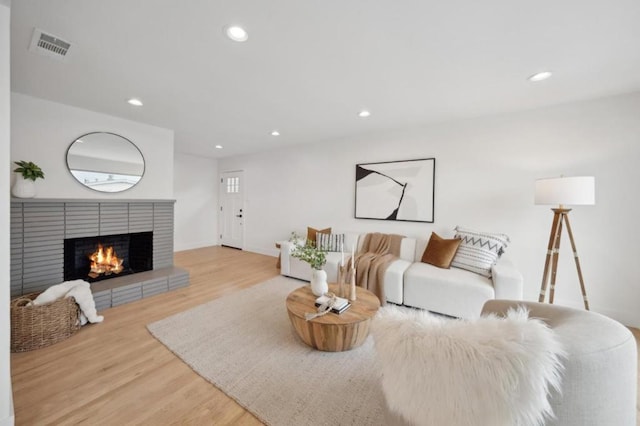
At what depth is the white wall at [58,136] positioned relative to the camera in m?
2.57

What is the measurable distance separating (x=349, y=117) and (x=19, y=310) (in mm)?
3704

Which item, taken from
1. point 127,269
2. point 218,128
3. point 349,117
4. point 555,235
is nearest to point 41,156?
point 127,269

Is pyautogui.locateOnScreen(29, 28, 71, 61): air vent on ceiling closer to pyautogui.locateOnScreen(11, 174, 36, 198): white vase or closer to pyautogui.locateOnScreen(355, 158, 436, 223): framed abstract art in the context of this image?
pyautogui.locateOnScreen(11, 174, 36, 198): white vase

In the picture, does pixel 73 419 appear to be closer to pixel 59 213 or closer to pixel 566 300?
pixel 59 213

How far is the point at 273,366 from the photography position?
180 centimetres

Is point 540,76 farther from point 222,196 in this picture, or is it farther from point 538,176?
point 222,196

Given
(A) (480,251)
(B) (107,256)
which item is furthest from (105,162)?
(A) (480,251)

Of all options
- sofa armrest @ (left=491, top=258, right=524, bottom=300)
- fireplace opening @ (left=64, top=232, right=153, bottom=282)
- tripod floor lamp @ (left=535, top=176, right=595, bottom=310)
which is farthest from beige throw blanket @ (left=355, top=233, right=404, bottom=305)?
fireplace opening @ (left=64, top=232, right=153, bottom=282)

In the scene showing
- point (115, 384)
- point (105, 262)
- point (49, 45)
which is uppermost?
point (49, 45)

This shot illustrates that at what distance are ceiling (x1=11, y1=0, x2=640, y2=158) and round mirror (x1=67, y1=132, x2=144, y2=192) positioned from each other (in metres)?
0.41

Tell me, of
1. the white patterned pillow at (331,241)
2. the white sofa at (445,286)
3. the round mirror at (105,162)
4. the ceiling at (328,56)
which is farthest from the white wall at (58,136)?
the white sofa at (445,286)

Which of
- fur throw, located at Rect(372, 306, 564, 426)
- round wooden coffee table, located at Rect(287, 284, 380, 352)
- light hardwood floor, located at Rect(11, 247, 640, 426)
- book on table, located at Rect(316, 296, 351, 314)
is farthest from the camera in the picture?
book on table, located at Rect(316, 296, 351, 314)

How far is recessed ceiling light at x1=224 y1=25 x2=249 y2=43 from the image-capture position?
60.6 inches

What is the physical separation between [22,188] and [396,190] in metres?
4.41
